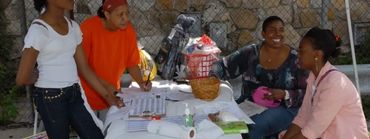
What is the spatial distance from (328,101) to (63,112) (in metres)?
1.48

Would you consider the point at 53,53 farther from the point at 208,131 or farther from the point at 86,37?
the point at 208,131

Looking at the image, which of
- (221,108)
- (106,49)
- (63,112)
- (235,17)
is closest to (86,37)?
(106,49)

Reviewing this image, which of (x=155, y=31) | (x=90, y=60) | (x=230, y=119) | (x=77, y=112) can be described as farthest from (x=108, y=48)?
(x=155, y=31)

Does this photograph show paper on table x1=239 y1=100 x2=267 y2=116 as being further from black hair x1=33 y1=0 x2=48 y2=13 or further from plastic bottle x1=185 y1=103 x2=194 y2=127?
black hair x1=33 y1=0 x2=48 y2=13

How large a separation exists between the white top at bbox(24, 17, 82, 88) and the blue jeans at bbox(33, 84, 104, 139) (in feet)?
0.15

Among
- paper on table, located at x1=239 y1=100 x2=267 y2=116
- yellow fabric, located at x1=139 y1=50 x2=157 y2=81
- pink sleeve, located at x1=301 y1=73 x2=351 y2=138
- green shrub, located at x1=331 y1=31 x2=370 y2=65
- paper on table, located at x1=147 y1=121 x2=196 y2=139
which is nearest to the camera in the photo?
paper on table, located at x1=147 y1=121 x2=196 y2=139

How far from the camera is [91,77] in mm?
3580

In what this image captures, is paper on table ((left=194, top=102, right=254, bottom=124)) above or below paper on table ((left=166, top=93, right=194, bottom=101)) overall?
below

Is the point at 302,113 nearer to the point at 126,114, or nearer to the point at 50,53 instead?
Result: the point at 126,114

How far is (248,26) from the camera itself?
691 cm

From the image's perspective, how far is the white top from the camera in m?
3.07

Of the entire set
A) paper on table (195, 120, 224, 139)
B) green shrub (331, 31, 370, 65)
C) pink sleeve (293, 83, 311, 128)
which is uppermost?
paper on table (195, 120, 224, 139)

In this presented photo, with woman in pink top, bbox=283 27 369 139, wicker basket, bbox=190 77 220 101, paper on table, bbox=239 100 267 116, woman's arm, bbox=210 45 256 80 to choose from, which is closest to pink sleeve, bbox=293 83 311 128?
woman in pink top, bbox=283 27 369 139

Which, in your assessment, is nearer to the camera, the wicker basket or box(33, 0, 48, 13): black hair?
box(33, 0, 48, 13): black hair
